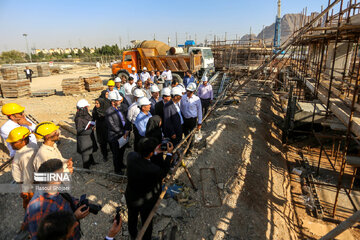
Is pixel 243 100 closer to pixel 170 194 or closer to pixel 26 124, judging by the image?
pixel 170 194

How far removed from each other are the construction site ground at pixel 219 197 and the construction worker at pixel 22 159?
1.18 meters

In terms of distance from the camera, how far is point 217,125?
7.44 metres

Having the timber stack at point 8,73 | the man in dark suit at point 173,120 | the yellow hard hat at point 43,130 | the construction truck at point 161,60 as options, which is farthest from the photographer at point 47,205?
the timber stack at point 8,73

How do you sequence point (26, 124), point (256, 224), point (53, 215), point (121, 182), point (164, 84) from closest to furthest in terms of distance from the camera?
point (53, 215), point (26, 124), point (256, 224), point (121, 182), point (164, 84)

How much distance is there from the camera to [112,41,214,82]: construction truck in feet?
40.4

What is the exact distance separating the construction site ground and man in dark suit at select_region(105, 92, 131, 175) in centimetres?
49

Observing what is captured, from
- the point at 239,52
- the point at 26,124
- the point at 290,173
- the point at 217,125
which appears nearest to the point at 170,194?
the point at 26,124

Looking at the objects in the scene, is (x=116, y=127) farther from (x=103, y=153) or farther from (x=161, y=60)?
(x=161, y=60)

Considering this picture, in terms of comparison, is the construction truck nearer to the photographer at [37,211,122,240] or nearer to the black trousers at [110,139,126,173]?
the black trousers at [110,139,126,173]

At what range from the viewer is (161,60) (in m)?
12.8

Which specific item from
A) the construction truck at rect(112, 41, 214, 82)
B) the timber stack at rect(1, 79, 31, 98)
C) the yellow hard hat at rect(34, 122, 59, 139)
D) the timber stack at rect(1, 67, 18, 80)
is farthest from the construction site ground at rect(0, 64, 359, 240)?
the timber stack at rect(1, 67, 18, 80)

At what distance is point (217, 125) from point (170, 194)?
13.2 feet

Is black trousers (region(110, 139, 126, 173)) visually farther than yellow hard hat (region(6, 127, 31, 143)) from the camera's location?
Yes

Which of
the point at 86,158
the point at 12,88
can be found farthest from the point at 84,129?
the point at 12,88
